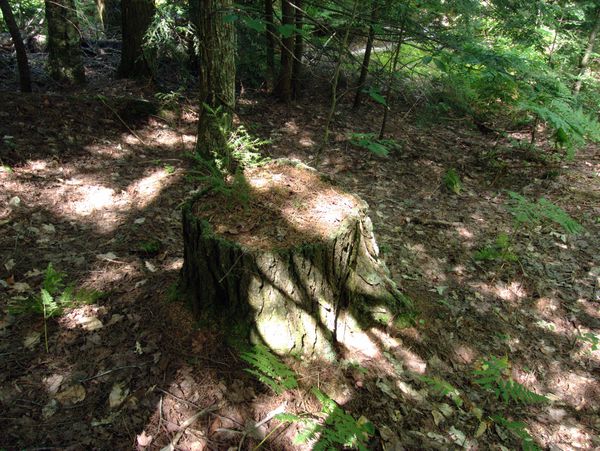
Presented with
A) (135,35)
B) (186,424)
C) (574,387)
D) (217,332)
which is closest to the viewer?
(186,424)

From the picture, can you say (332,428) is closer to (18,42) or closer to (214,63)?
(214,63)

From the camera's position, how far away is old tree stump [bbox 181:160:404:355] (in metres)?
2.55

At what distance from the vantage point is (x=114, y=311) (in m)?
3.07

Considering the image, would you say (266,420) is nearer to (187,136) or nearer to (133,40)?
(187,136)

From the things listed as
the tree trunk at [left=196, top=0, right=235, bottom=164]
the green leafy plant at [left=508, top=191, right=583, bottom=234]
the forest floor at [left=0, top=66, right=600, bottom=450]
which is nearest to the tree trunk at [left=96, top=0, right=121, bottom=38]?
the forest floor at [left=0, top=66, right=600, bottom=450]

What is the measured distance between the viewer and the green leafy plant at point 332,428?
209 cm

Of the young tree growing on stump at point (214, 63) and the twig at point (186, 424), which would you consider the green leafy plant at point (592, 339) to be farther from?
the young tree growing on stump at point (214, 63)

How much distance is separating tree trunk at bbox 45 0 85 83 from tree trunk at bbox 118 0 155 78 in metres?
0.83

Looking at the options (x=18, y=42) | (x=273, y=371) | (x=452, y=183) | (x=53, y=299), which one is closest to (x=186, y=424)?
(x=273, y=371)

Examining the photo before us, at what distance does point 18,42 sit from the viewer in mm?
6164

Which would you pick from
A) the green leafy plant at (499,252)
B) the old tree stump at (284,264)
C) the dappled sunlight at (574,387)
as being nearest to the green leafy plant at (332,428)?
the old tree stump at (284,264)

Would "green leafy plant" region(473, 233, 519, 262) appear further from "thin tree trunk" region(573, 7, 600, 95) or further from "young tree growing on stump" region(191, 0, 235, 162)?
"thin tree trunk" region(573, 7, 600, 95)

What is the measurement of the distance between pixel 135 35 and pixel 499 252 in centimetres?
763

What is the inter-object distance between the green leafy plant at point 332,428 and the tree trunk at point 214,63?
102 inches
